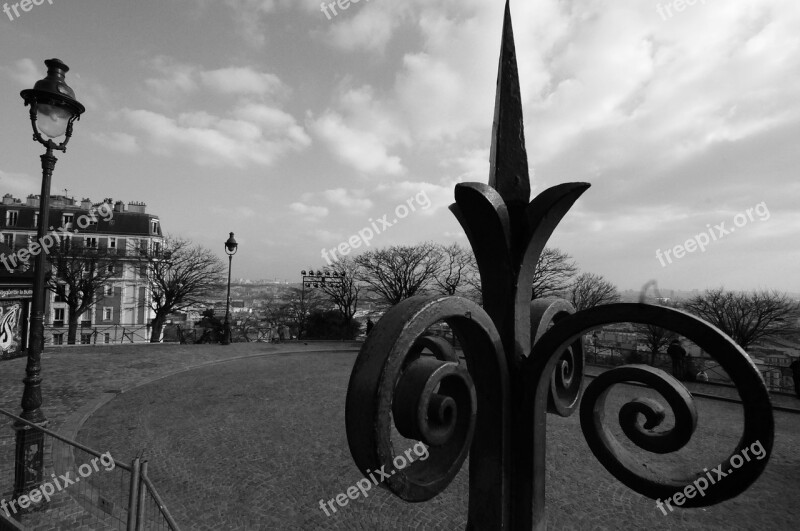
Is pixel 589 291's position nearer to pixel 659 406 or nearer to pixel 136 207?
pixel 659 406

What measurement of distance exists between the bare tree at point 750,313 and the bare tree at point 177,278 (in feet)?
127

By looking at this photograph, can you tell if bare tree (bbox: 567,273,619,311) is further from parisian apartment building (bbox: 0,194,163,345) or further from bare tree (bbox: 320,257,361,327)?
parisian apartment building (bbox: 0,194,163,345)

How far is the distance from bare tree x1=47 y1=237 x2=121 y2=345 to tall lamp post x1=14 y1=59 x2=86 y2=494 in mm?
26270

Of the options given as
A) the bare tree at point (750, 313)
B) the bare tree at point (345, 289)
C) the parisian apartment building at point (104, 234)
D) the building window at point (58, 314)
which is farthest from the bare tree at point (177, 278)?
the bare tree at point (750, 313)

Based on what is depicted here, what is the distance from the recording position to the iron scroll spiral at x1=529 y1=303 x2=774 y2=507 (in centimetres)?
122

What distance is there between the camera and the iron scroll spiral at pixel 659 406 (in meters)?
1.22

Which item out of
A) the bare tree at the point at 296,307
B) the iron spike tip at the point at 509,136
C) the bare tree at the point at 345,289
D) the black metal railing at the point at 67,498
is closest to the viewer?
the iron spike tip at the point at 509,136

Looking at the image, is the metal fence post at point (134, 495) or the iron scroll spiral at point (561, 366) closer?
the iron scroll spiral at point (561, 366)

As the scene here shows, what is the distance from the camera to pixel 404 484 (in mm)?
1312

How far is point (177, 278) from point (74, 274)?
7.00m

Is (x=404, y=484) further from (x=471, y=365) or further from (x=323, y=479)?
(x=323, y=479)

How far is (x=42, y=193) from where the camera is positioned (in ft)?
16.3

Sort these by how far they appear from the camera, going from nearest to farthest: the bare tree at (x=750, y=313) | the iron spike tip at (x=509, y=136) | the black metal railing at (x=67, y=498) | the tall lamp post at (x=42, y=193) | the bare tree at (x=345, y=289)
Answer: the iron spike tip at (x=509, y=136) → the black metal railing at (x=67, y=498) → the tall lamp post at (x=42, y=193) → the bare tree at (x=750, y=313) → the bare tree at (x=345, y=289)

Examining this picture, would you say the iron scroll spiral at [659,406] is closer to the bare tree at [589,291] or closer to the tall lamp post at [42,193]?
the tall lamp post at [42,193]
